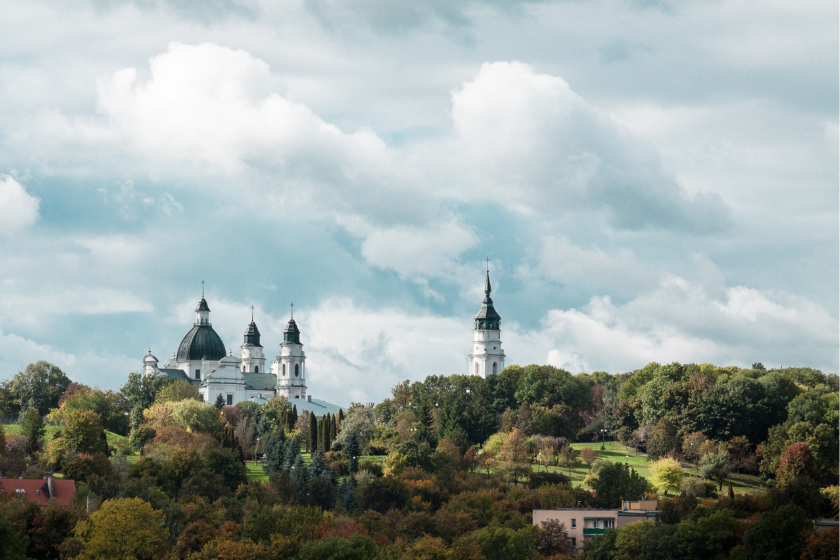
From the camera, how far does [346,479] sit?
3396 inches

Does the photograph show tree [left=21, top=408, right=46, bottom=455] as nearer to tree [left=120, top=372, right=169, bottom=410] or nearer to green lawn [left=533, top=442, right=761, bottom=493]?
tree [left=120, top=372, right=169, bottom=410]

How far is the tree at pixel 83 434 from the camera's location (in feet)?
299

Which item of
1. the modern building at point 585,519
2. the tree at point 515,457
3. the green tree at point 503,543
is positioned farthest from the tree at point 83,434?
the modern building at point 585,519

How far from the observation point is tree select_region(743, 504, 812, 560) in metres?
63.7

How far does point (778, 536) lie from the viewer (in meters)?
64.2

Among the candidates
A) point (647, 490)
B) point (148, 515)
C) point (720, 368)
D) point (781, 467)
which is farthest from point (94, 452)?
point (720, 368)

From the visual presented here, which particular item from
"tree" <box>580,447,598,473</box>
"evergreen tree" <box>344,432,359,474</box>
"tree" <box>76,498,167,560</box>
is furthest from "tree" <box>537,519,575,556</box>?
"tree" <box>580,447,598,473</box>

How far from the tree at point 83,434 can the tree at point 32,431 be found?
405 centimetres

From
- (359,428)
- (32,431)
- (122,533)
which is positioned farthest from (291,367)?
(122,533)

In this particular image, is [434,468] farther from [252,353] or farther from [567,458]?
[252,353]

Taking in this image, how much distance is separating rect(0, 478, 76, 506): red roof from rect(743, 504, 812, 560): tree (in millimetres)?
42320

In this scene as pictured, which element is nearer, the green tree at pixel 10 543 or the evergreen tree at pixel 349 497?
the green tree at pixel 10 543

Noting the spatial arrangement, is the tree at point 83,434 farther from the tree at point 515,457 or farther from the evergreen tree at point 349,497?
the tree at point 515,457

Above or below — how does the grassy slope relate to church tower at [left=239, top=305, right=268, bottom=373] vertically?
below
